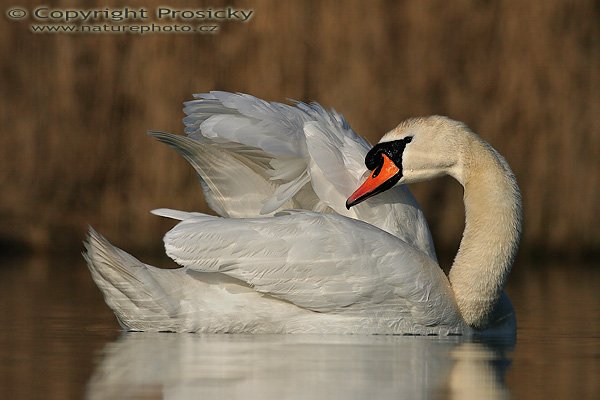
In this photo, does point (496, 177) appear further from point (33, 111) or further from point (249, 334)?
point (33, 111)

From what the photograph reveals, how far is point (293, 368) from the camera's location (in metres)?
5.32

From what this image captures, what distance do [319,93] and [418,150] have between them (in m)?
4.02

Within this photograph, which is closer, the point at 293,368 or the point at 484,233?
the point at 293,368

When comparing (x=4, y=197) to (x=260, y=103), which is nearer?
(x=260, y=103)

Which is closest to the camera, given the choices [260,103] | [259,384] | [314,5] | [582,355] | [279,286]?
[259,384]

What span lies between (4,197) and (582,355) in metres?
5.77

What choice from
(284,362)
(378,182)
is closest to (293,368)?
(284,362)

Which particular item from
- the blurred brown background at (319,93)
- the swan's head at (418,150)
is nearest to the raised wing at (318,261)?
the swan's head at (418,150)

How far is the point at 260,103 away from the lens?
674 centimetres

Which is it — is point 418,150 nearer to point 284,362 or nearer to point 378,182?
point 378,182

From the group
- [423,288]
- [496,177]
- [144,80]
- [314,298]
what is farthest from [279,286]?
[144,80]

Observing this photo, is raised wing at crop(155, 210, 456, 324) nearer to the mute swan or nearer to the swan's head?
the mute swan

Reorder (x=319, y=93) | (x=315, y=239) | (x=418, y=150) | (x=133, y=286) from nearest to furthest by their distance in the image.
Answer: (x=315, y=239) → (x=133, y=286) → (x=418, y=150) → (x=319, y=93)

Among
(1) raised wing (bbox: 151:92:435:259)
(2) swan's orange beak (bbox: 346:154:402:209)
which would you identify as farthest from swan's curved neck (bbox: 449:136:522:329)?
(2) swan's orange beak (bbox: 346:154:402:209)
